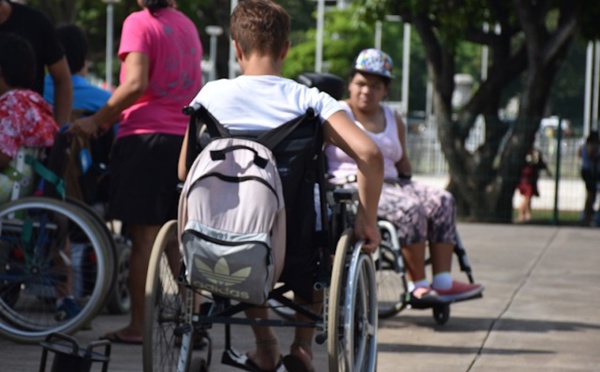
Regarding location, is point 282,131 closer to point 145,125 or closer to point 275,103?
point 275,103

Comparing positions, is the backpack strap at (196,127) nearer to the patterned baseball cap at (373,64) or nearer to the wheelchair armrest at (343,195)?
the wheelchair armrest at (343,195)

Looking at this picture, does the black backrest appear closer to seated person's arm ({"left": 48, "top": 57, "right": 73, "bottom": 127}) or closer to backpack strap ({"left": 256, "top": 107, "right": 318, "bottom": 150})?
seated person's arm ({"left": 48, "top": 57, "right": 73, "bottom": 127})

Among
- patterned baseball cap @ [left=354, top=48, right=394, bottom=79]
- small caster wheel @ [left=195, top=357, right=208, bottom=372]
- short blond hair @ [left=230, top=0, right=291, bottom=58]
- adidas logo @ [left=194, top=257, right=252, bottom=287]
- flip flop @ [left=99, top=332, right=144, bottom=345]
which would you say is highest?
short blond hair @ [left=230, top=0, right=291, bottom=58]

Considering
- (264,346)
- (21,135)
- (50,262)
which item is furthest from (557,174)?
(264,346)

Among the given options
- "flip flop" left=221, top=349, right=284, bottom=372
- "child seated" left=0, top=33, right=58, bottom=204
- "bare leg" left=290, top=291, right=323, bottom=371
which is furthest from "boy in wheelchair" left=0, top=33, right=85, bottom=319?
"bare leg" left=290, top=291, right=323, bottom=371

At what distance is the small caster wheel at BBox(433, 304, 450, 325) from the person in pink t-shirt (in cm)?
198

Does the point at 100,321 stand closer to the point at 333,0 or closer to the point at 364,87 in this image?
the point at 364,87

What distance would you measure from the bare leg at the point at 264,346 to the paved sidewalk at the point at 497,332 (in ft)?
2.40

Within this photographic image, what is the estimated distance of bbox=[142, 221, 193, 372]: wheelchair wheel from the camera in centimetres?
492

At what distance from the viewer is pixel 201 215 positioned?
15.9 feet

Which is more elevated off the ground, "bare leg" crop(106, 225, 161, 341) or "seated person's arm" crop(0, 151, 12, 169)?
"seated person's arm" crop(0, 151, 12, 169)

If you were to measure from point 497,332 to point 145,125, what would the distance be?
240cm

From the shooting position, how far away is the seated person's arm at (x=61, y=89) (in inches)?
292

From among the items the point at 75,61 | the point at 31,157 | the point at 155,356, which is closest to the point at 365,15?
the point at 75,61
